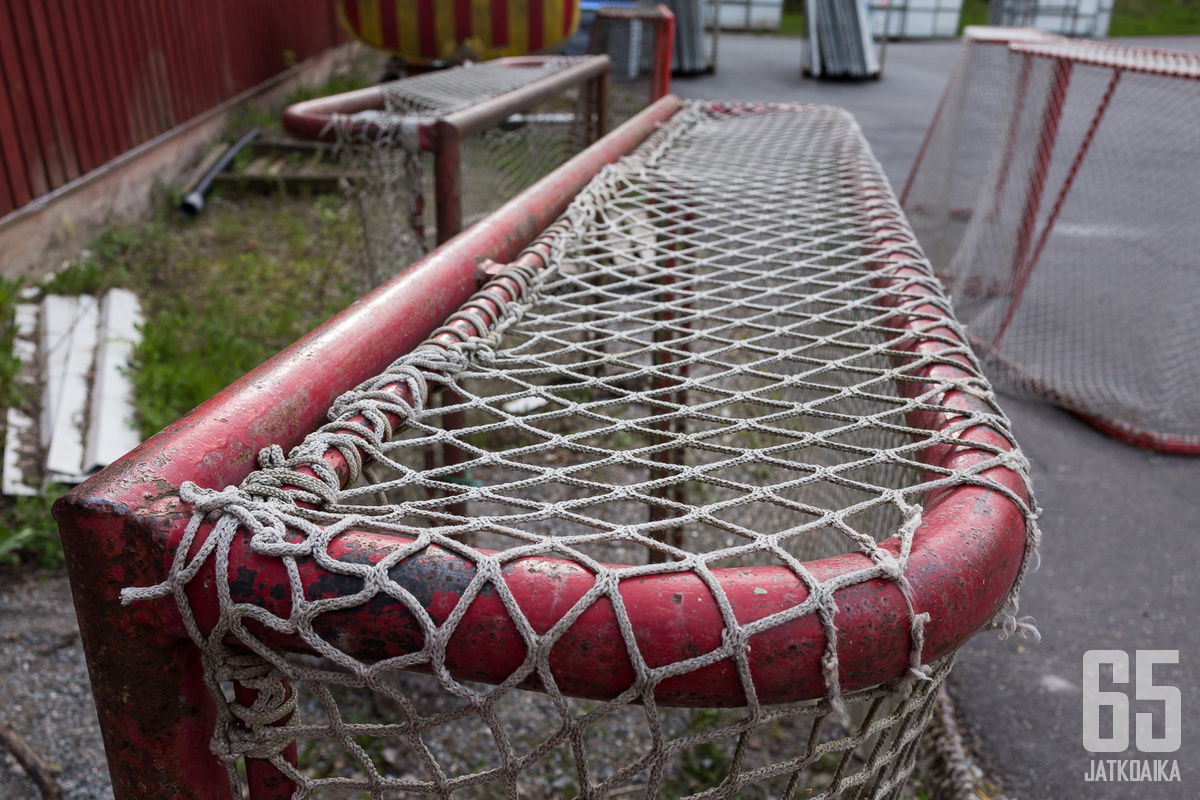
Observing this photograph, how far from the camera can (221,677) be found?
61cm

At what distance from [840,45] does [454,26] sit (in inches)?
304

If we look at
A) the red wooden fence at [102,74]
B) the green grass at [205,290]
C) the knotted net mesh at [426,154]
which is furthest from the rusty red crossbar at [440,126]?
the red wooden fence at [102,74]

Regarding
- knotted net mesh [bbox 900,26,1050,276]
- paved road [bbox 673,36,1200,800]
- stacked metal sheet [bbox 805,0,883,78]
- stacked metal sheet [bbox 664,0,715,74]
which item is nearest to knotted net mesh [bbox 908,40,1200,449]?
knotted net mesh [bbox 900,26,1050,276]

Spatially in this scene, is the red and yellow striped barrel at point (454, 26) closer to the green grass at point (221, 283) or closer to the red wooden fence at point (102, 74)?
the green grass at point (221, 283)

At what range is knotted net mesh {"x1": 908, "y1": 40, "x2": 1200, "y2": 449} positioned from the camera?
396 cm

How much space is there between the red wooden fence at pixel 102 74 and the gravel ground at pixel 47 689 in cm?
244

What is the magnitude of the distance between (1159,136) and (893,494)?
5979 mm

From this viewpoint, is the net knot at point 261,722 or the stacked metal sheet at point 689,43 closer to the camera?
the net knot at point 261,722

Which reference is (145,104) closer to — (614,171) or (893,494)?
(614,171)

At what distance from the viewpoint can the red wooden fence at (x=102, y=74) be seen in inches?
161

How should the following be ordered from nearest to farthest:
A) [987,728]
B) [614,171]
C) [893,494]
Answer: [893,494], [614,171], [987,728]

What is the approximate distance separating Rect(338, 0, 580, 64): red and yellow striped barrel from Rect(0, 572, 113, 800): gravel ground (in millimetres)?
3619

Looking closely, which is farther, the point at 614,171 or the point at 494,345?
the point at 614,171

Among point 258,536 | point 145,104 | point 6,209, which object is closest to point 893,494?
point 258,536
